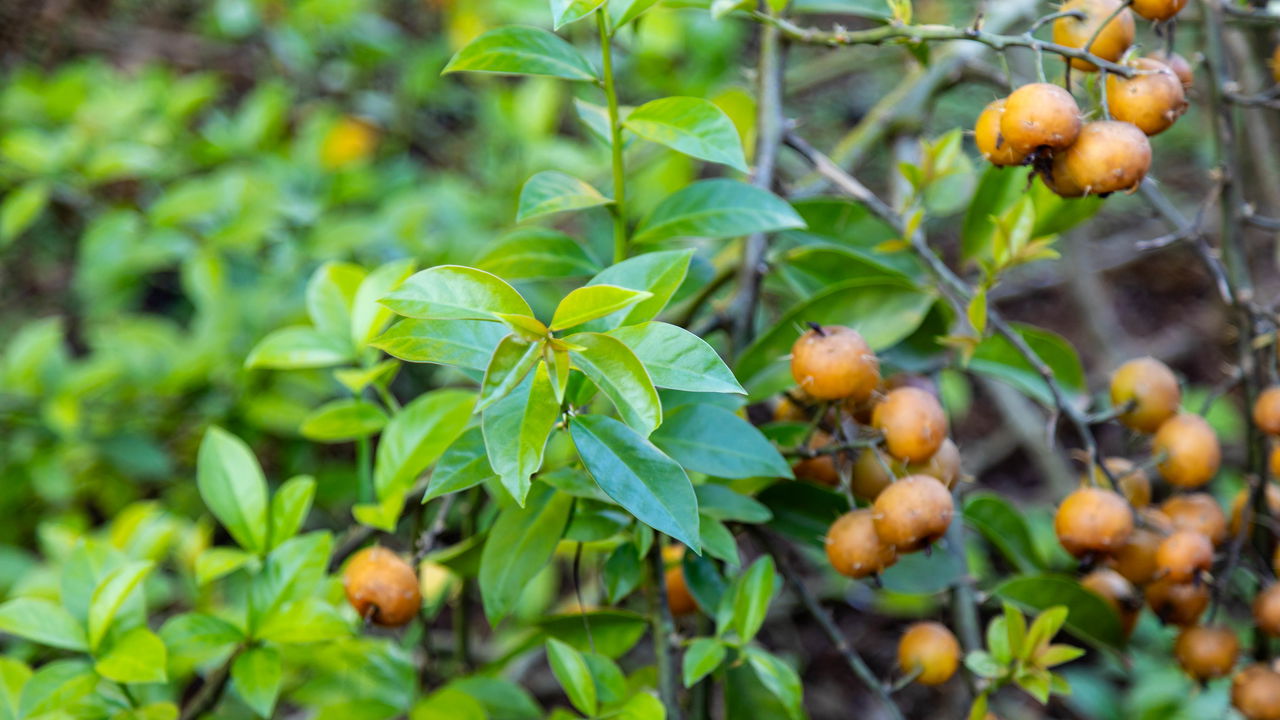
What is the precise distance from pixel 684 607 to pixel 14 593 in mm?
767

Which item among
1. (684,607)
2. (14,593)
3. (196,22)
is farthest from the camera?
(196,22)

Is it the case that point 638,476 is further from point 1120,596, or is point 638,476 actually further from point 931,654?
point 1120,596

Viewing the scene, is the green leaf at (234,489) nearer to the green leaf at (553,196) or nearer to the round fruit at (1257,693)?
the green leaf at (553,196)

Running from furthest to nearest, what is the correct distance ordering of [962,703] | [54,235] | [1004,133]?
[54,235] → [962,703] → [1004,133]

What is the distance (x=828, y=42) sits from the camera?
0.83 meters

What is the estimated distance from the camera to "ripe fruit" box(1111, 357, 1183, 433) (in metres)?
Answer: 0.88

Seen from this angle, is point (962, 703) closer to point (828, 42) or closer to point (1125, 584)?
point (1125, 584)

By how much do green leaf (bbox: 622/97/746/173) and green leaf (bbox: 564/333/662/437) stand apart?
0.19m

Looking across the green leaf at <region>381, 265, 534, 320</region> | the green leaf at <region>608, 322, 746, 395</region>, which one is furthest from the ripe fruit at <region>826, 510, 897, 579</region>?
the green leaf at <region>381, 265, 534, 320</region>

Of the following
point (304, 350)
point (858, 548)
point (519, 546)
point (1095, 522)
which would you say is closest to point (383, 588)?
point (519, 546)

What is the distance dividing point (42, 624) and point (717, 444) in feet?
1.87

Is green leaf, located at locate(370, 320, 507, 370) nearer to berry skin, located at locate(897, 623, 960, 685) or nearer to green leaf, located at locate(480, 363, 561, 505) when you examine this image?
green leaf, located at locate(480, 363, 561, 505)

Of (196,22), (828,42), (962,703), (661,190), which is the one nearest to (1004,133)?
(828,42)

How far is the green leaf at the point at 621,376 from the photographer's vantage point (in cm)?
58
